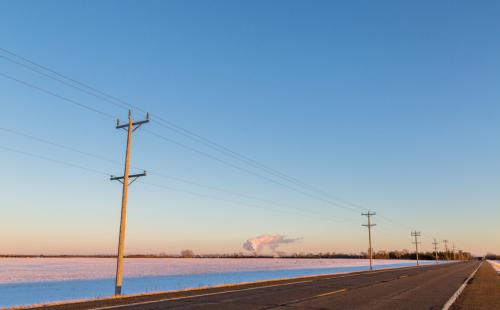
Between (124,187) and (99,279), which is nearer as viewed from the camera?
(124,187)

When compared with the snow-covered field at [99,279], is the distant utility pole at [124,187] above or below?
above

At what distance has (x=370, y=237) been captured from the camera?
201 ft

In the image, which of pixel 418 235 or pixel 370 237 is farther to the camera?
pixel 418 235

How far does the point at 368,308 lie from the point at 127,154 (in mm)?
14002

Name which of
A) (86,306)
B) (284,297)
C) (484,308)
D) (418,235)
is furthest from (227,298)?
(418,235)

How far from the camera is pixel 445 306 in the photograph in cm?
1463

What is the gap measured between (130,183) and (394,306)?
13812 millimetres

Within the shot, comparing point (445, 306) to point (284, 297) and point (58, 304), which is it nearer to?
point (284, 297)

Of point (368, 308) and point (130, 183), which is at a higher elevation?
point (130, 183)

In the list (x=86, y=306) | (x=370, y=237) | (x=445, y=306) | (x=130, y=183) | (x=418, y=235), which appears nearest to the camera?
(x=86, y=306)

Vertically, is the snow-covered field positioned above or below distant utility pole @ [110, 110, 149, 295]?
below

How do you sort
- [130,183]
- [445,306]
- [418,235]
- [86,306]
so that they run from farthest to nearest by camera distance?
[418,235] < [130,183] < [445,306] < [86,306]

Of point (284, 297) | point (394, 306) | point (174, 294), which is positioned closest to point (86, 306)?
point (174, 294)

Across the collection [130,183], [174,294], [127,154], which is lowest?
[174,294]
